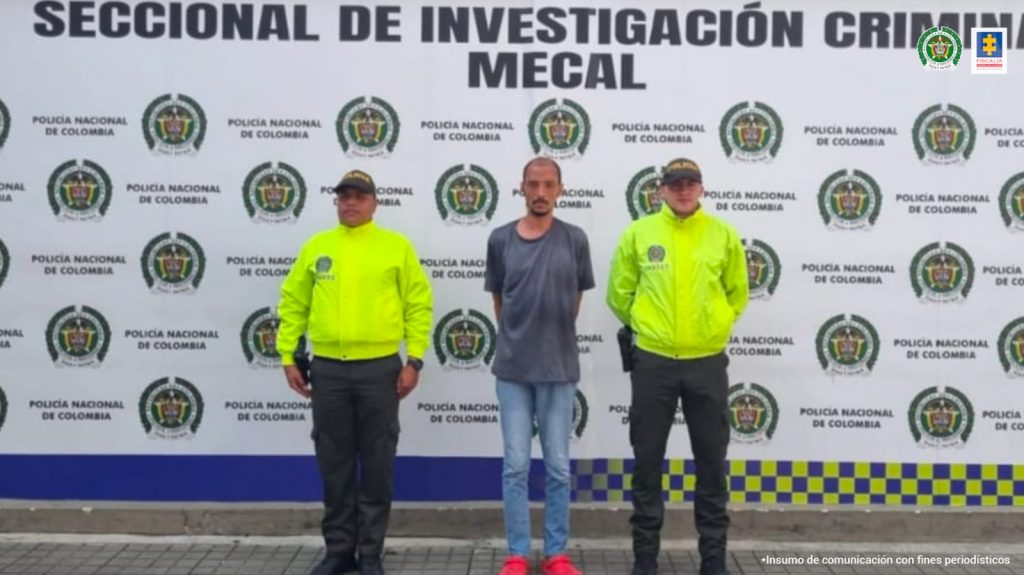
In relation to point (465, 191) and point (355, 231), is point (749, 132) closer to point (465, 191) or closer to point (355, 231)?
point (465, 191)

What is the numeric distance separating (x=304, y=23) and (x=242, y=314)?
5.04 ft

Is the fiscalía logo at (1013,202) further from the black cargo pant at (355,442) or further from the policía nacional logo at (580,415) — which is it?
the black cargo pant at (355,442)

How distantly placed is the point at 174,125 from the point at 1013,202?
431 centimetres

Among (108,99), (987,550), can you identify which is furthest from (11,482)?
(987,550)

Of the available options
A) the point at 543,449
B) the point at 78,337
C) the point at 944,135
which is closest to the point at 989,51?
the point at 944,135

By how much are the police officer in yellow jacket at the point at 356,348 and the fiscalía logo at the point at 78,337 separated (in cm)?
121

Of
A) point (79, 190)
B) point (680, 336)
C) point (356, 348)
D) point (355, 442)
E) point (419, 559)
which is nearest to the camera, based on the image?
point (680, 336)

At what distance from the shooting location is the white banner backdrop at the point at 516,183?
5398 mm

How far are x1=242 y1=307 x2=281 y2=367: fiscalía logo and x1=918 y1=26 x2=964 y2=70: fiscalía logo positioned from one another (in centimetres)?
358

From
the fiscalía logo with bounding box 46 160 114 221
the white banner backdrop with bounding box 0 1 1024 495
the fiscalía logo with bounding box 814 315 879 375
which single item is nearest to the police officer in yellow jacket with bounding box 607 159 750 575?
the white banner backdrop with bounding box 0 1 1024 495

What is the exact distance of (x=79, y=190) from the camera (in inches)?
216

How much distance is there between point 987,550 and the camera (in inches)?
213

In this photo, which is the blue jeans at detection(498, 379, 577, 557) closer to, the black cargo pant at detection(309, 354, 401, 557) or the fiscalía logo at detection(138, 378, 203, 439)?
the black cargo pant at detection(309, 354, 401, 557)

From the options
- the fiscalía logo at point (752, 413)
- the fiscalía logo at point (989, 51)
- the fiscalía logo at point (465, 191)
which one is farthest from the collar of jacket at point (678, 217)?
the fiscalía logo at point (989, 51)
